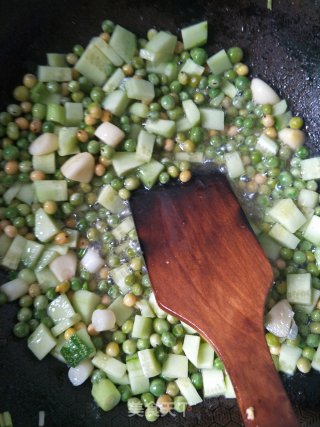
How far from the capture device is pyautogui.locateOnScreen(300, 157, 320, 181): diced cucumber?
11.2 feet

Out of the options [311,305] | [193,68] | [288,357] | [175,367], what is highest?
[193,68]

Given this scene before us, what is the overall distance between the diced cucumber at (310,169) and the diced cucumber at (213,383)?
140 cm

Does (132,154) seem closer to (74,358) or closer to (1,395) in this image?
(74,358)

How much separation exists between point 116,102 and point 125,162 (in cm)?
41

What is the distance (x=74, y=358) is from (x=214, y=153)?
162 cm

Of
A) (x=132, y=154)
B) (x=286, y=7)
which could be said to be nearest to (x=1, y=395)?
(x=132, y=154)

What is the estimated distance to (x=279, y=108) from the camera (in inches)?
139

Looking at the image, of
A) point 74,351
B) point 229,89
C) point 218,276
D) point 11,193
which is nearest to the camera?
point 218,276

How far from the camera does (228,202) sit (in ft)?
10.1

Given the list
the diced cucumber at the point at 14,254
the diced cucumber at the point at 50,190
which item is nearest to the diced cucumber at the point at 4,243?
the diced cucumber at the point at 14,254

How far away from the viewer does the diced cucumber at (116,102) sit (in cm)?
338

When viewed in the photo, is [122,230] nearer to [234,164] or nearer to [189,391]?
[234,164]

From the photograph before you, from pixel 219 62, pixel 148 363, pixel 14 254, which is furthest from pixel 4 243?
pixel 219 62

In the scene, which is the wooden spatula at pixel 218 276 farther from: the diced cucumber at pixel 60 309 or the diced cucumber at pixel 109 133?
the diced cucumber at pixel 60 309
